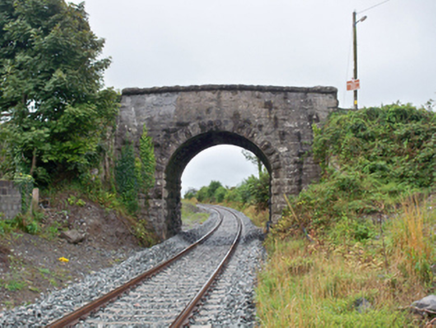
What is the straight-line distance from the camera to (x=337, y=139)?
12070 mm

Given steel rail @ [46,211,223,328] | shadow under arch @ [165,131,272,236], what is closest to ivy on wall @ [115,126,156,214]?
shadow under arch @ [165,131,272,236]

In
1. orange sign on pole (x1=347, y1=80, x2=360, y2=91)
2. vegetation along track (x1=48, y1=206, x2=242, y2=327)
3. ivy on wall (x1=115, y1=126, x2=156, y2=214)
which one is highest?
orange sign on pole (x1=347, y1=80, x2=360, y2=91)

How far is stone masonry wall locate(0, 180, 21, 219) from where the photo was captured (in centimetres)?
Answer: 807

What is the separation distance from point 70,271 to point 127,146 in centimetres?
617

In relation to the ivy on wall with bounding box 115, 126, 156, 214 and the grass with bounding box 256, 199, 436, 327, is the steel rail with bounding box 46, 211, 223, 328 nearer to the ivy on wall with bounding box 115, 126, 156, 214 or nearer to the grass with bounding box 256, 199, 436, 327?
the grass with bounding box 256, 199, 436, 327

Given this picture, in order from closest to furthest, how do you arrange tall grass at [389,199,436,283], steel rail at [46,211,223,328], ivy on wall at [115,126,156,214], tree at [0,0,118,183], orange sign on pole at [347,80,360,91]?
1. tall grass at [389,199,436,283]
2. steel rail at [46,211,223,328]
3. tree at [0,0,118,183]
4. ivy on wall at [115,126,156,214]
5. orange sign on pole at [347,80,360,91]

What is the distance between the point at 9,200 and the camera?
827 cm

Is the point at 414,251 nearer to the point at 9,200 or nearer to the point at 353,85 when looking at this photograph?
the point at 9,200

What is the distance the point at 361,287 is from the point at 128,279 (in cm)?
448

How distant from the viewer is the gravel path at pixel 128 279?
4.97 metres

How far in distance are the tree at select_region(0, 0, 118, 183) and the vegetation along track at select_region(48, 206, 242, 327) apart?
13.8 ft

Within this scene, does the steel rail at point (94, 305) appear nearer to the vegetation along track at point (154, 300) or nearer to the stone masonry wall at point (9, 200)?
the vegetation along track at point (154, 300)

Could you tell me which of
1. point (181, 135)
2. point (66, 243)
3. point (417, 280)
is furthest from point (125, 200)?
point (417, 280)

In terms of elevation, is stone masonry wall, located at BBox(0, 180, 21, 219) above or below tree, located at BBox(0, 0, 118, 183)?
below
